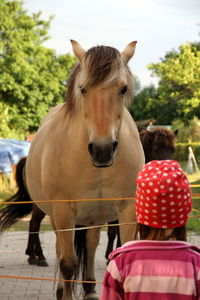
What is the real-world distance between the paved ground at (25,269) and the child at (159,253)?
4025 millimetres

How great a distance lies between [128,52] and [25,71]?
33073mm

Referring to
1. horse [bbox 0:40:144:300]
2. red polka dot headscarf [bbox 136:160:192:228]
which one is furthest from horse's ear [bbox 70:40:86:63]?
red polka dot headscarf [bbox 136:160:192:228]

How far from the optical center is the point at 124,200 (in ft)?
16.8

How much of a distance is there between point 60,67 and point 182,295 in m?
42.3

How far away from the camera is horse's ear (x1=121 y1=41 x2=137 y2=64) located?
16.4 feet

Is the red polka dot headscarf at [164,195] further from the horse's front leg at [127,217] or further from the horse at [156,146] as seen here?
the horse at [156,146]

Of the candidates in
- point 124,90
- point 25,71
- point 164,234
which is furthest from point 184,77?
point 164,234

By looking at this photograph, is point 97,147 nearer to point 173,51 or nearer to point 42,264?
point 42,264

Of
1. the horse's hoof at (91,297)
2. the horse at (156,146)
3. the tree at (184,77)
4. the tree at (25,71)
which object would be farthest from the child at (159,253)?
the tree at (25,71)

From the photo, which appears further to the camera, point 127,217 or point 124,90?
point 127,217

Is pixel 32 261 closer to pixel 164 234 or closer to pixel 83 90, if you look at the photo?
pixel 83 90

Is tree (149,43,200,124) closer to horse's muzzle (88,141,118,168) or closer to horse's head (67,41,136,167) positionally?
horse's head (67,41,136,167)

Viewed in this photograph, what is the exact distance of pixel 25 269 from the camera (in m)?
8.02

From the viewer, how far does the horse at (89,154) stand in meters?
4.50
